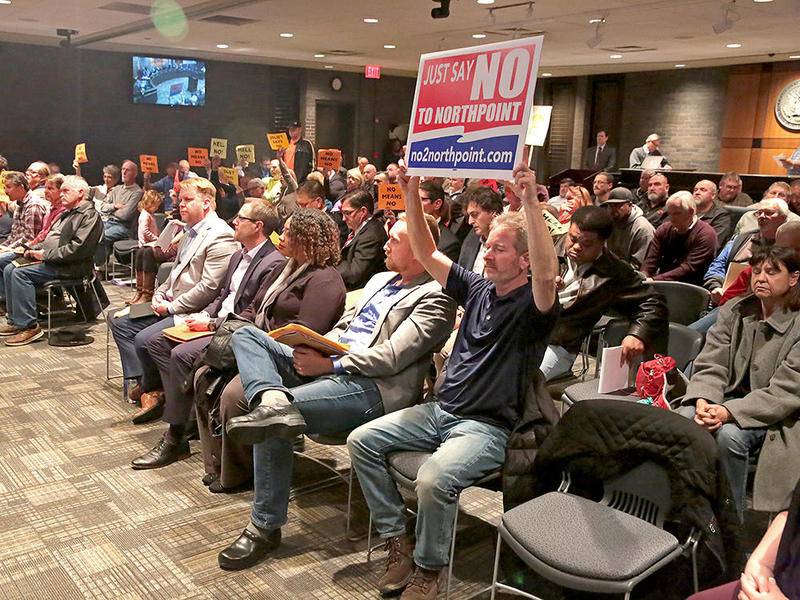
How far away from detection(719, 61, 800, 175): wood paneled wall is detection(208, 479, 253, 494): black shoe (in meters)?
11.7

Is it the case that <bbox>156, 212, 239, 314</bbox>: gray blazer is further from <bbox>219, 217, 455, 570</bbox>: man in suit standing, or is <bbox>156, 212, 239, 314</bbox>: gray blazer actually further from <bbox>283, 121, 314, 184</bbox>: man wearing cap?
<bbox>283, 121, 314, 184</bbox>: man wearing cap

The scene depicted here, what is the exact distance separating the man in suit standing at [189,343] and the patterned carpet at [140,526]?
114 millimetres

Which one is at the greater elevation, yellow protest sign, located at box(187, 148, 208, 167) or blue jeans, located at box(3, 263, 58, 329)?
yellow protest sign, located at box(187, 148, 208, 167)

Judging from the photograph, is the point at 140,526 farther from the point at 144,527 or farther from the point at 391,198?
the point at 391,198

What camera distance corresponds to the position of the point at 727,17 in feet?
25.6

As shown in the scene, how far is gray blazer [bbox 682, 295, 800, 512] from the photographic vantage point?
8.42 feet

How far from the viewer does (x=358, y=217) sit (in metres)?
5.24

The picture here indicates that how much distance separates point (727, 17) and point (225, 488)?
7241 millimetres

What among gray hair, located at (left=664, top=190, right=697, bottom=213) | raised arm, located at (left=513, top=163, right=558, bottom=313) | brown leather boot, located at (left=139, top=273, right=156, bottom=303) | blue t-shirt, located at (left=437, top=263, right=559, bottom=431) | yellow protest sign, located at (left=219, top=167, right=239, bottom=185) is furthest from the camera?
yellow protest sign, located at (left=219, top=167, right=239, bottom=185)

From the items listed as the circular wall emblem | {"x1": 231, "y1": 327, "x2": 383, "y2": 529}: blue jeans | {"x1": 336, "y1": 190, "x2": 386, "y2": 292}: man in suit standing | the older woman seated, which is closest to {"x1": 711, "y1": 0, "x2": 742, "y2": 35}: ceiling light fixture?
{"x1": 336, "y1": 190, "x2": 386, "y2": 292}: man in suit standing

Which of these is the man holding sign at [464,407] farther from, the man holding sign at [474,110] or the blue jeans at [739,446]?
the blue jeans at [739,446]

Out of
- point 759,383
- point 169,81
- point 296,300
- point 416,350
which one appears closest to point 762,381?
point 759,383

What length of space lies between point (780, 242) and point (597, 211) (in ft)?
3.39

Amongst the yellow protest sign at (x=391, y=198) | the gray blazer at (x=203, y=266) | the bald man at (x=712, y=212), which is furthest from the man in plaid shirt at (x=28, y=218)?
the bald man at (x=712, y=212)
